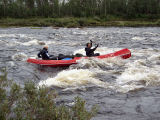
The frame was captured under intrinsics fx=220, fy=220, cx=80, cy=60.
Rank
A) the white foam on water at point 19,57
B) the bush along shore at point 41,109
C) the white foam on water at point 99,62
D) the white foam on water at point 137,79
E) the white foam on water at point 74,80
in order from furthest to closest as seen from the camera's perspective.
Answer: the white foam on water at point 19,57, the white foam on water at point 99,62, the white foam on water at point 74,80, the white foam on water at point 137,79, the bush along shore at point 41,109

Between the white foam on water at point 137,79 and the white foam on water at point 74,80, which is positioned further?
the white foam on water at point 74,80

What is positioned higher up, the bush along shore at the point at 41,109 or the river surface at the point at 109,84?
the bush along shore at the point at 41,109

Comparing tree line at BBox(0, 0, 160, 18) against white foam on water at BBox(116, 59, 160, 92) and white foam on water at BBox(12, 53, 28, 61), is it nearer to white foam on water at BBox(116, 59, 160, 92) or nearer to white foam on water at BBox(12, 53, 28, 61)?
white foam on water at BBox(12, 53, 28, 61)

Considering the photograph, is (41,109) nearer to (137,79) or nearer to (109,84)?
(109,84)

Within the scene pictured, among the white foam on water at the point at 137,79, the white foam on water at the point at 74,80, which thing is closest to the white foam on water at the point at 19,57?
the white foam on water at the point at 74,80

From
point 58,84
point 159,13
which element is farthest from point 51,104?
point 159,13

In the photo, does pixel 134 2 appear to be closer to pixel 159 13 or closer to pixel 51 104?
pixel 159 13

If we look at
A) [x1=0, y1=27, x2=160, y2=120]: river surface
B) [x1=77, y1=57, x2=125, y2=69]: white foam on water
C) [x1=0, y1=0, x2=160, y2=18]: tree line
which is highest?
[x1=0, y1=0, x2=160, y2=18]: tree line

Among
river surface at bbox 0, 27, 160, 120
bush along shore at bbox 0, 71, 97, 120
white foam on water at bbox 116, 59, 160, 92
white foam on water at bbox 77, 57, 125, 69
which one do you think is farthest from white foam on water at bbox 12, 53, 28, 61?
bush along shore at bbox 0, 71, 97, 120

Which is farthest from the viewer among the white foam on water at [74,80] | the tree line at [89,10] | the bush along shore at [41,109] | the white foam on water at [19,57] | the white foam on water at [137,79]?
the tree line at [89,10]

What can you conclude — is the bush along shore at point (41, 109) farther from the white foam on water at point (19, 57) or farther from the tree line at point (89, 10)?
the tree line at point (89, 10)

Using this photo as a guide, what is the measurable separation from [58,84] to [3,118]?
4.56 meters

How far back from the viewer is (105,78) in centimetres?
973

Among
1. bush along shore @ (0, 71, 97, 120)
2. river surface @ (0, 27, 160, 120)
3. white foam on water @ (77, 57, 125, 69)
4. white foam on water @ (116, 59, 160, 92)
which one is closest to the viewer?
bush along shore @ (0, 71, 97, 120)
